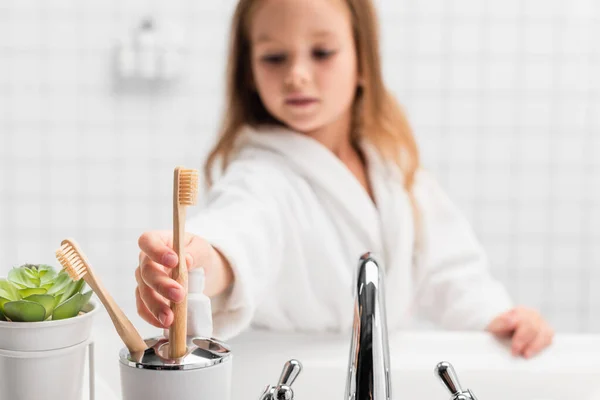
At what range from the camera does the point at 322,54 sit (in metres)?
0.93

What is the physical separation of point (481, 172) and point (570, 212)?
0.83 feet

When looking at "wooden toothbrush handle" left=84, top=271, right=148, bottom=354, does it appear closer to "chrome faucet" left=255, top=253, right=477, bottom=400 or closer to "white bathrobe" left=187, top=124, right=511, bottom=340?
"chrome faucet" left=255, top=253, right=477, bottom=400

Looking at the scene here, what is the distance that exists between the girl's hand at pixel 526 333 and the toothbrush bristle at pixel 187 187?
47 cm

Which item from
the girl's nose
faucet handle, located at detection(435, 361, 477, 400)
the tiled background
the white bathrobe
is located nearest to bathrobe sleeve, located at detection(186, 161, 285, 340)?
the white bathrobe

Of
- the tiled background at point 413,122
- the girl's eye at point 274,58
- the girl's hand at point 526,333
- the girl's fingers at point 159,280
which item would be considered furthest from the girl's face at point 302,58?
the tiled background at point 413,122

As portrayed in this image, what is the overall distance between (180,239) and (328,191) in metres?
0.51

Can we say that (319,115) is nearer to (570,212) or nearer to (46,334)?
(46,334)

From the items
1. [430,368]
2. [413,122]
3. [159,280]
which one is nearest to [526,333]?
[430,368]

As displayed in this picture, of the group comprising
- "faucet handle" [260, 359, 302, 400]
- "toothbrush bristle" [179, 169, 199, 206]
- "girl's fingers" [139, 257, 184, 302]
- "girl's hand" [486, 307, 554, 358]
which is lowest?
→ "girl's hand" [486, 307, 554, 358]

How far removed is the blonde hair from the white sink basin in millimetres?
341

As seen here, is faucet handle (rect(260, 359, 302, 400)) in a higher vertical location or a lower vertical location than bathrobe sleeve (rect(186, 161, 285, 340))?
lower

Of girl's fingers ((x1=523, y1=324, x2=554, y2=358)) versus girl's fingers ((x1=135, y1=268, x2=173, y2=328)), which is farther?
girl's fingers ((x1=523, y1=324, x2=554, y2=358))

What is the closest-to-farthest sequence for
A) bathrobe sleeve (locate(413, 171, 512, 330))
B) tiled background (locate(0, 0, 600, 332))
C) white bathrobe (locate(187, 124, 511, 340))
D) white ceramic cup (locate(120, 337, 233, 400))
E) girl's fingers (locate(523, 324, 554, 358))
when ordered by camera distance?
white ceramic cup (locate(120, 337, 233, 400)), girl's fingers (locate(523, 324, 554, 358)), white bathrobe (locate(187, 124, 511, 340)), bathrobe sleeve (locate(413, 171, 512, 330)), tiled background (locate(0, 0, 600, 332))

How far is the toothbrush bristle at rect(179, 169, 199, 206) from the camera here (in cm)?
43
